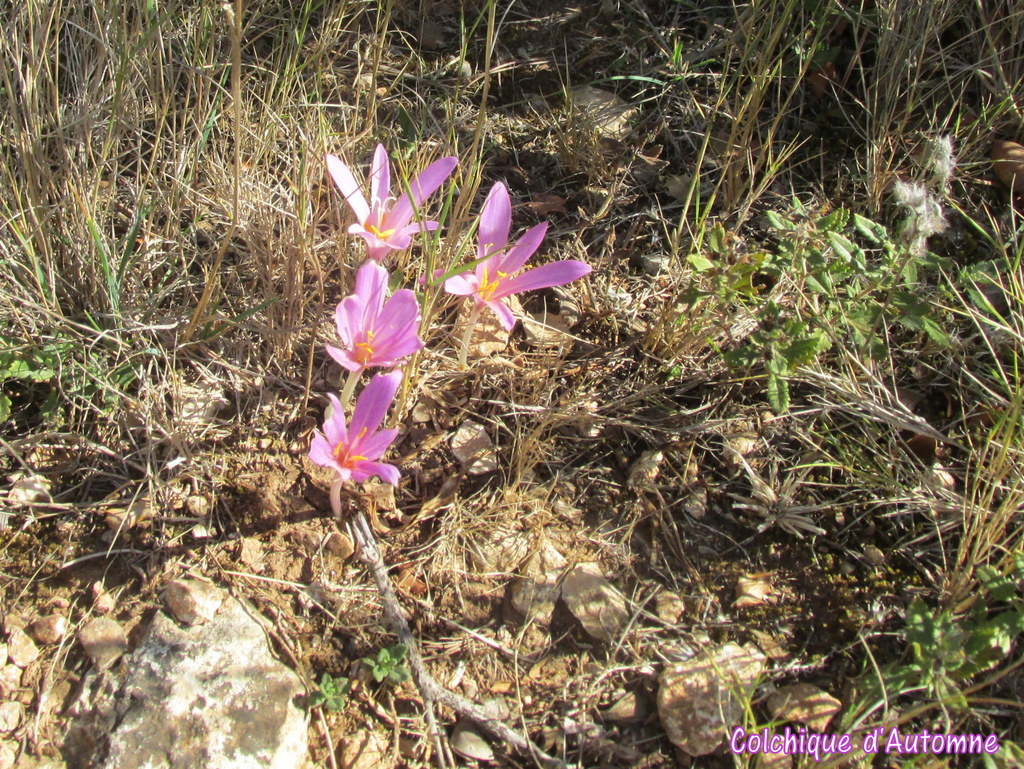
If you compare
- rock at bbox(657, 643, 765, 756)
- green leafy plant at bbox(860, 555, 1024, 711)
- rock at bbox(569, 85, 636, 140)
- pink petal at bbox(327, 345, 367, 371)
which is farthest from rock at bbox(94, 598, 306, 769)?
rock at bbox(569, 85, 636, 140)

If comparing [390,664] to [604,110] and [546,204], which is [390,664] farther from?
[604,110]

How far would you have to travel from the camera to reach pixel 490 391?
6.64 feet

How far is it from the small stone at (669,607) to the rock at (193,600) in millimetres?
875

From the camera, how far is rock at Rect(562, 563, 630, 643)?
173cm

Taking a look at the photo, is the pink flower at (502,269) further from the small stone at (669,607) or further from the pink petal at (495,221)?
the small stone at (669,607)

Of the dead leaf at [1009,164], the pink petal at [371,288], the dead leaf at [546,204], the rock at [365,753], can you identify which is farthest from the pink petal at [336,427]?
the dead leaf at [1009,164]

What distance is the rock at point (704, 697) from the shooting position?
5.23 ft

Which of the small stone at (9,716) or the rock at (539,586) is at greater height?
the rock at (539,586)

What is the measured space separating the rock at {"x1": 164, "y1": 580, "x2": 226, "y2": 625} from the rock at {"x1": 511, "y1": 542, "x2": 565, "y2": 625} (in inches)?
23.2

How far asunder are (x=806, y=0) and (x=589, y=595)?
1.79 metres

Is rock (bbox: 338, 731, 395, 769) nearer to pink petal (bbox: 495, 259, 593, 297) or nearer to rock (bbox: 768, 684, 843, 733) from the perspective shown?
rock (bbox: 768, 684, 843, 733)

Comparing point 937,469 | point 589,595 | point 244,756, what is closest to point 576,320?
point 589,595

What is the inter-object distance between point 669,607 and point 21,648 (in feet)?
4.10

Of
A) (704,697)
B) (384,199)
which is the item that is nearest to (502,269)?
(384,199)
